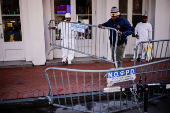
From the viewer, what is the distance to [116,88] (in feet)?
11.5

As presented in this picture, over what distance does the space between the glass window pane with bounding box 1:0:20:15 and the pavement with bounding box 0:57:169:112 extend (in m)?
2.17

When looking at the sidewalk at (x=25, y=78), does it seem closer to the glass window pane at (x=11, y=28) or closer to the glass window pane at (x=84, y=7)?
the glass window pane at (x=11, y=28)

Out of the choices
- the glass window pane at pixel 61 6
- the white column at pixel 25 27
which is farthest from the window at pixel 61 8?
the white column at pixel 25 27

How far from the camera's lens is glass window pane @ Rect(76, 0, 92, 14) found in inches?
320

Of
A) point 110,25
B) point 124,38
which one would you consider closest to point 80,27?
point 110,25

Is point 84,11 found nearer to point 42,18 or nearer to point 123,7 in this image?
point 123,7

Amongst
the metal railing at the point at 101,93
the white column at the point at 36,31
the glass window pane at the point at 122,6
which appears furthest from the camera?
the glass window pane at the point at 122,6

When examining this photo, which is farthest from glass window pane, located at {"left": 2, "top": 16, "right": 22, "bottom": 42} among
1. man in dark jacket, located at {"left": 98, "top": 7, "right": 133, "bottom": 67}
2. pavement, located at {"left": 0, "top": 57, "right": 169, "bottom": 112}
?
man in dark jacket, located at {"left": 98, "top": 7, "right": 133, "bottom": 67}

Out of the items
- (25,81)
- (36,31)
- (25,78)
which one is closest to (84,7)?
(36,31)

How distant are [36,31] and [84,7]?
2.53 m

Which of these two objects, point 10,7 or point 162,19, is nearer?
point 10,7

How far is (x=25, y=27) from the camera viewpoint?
755 cm

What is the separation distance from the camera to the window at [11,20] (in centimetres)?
752

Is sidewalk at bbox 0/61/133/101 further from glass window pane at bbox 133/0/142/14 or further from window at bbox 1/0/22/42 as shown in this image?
glass window pane at bbox 133/0/142/14
